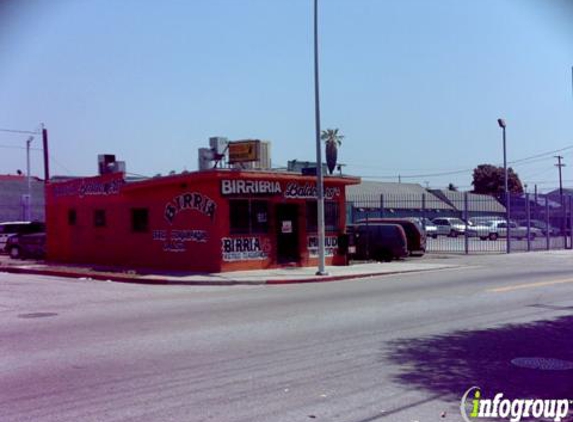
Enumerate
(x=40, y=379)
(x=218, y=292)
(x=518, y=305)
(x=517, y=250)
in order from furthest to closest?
(x=517, y=250)
(x=218, y=292)
(x=518, y=305)
(x=40, y=379)

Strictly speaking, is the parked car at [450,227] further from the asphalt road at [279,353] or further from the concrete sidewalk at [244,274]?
the asphalt road at [279,353]

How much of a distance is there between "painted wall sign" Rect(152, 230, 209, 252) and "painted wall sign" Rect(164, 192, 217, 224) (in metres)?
0.54

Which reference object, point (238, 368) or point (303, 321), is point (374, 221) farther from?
point (238, 368)

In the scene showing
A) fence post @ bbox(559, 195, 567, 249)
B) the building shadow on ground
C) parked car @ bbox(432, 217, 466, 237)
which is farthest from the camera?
parked car @ bbox(432, 217, 466, 237)

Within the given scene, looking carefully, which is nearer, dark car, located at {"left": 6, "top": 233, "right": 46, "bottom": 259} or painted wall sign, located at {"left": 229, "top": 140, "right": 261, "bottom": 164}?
painted wall sign, located at {"left": 229, "top": 140, "right": 261, "bottom": 164}

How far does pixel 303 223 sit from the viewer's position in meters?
24.9

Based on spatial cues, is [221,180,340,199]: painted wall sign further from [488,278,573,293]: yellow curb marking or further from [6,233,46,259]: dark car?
[6,233,46,259]: dark car

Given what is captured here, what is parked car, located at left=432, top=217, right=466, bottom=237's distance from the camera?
150 ft

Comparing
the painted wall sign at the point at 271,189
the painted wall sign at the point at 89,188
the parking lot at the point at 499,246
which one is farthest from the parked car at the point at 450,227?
the painted wall sign at the point at 89,188

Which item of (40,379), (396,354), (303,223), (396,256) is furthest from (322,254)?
(40,379)

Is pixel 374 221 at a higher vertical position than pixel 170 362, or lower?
higher

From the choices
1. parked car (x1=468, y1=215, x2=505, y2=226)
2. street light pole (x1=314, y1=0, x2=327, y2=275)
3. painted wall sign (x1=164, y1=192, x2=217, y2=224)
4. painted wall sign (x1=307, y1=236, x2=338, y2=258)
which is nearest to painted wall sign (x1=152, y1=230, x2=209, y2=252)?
painted wall sign (x1=164, y1=192, x2=217, y2=224)

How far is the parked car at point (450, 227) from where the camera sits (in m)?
45.6

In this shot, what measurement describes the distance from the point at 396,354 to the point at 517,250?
26.6m
